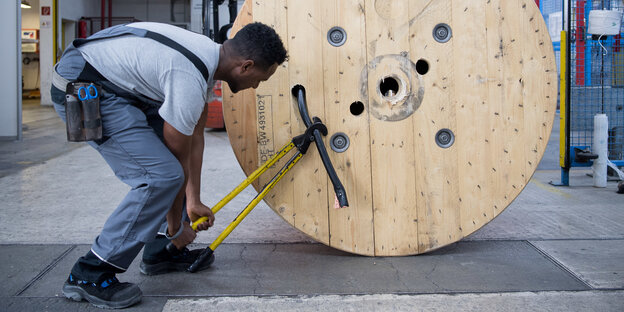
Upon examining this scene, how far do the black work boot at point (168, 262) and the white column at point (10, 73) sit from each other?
610 cm

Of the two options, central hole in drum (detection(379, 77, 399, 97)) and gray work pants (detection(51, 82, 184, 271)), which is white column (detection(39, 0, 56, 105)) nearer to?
central hole in drum (detection(379, 77, 399, 97))

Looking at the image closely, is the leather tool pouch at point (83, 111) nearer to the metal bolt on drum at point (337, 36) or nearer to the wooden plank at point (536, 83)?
the metal bolt on drum at point (337, 36)

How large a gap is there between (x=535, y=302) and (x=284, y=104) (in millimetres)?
1409

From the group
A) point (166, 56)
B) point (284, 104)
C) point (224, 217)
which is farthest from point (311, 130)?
point (224, 217)

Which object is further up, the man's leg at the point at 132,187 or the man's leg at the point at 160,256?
the man's leg at the point at 132,187

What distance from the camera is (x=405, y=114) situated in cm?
286

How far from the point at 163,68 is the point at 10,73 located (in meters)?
6.84

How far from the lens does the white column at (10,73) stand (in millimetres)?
7852

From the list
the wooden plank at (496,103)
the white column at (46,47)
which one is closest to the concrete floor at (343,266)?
the wooden plank at (496,103)

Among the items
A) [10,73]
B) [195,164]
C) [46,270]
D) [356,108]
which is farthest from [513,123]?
[10,73]

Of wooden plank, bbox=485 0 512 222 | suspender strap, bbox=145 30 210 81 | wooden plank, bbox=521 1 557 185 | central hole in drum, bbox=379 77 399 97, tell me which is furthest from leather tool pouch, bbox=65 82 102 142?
wooden plank, bbox=521 1 557 185

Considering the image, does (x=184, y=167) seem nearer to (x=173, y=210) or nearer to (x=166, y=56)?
(x=173, y=210)

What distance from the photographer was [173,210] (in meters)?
2.47

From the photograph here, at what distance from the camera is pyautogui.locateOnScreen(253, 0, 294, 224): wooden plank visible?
2824 mm
